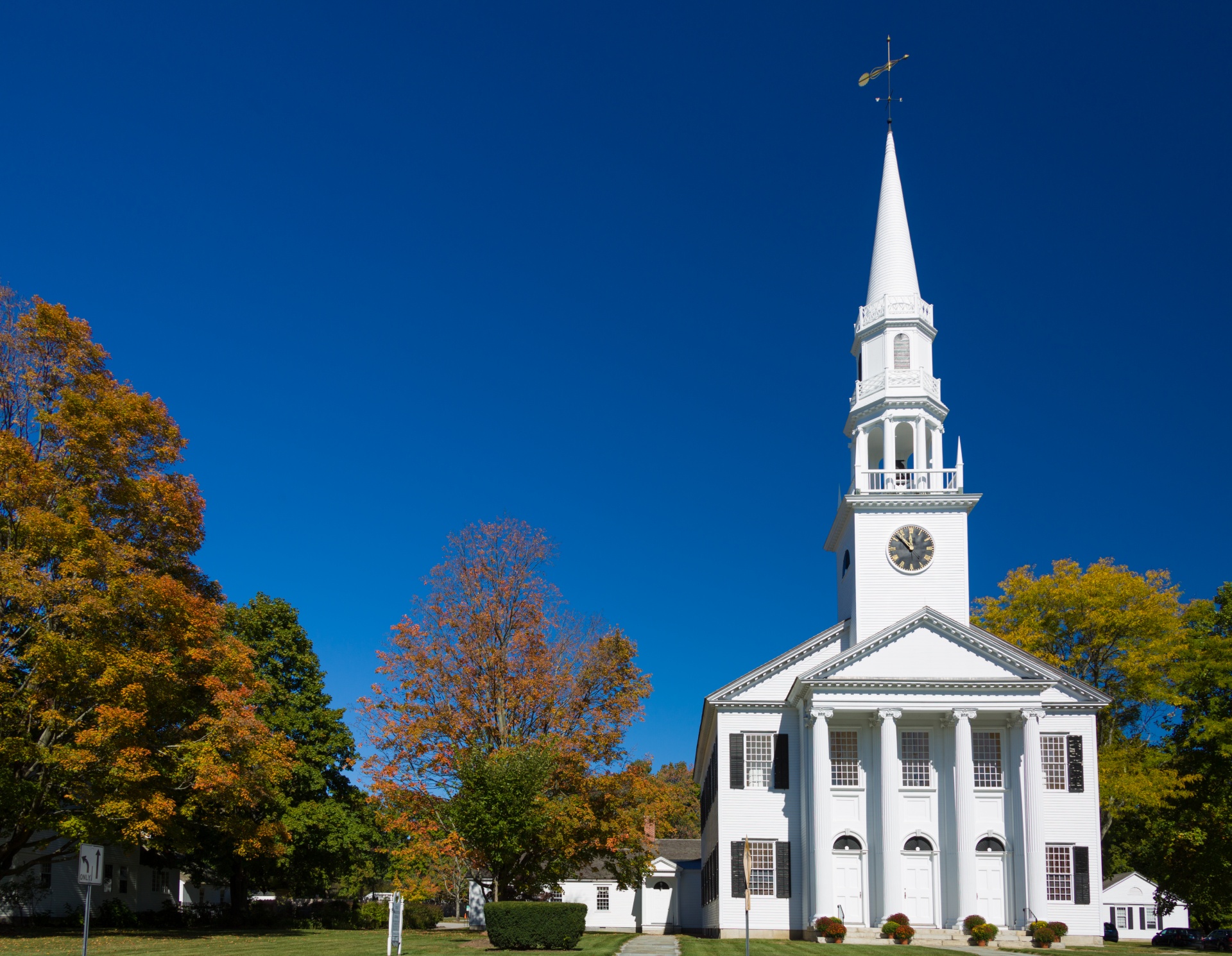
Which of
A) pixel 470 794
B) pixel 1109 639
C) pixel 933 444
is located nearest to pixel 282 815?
pixel 470 794

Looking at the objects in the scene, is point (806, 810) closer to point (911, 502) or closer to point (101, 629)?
point (911, 502)

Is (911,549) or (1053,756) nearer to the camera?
(1053,756)

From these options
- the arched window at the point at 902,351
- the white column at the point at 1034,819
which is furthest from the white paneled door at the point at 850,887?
the arched window at the point at 902,351

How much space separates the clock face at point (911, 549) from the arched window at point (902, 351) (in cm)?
682

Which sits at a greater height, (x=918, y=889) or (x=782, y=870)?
(x=782, y=870)

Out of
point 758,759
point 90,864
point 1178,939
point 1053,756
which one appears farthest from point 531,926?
point 1178,939

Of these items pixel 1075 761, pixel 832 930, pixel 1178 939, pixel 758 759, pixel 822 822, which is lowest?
pixel 1178 939

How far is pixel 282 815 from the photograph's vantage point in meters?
46.7

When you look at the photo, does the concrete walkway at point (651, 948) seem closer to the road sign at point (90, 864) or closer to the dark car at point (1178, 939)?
the road sign at point (90, 864)

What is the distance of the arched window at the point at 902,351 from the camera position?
4622 centimetres

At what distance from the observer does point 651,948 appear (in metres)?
32.9

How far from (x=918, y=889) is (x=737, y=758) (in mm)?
8059

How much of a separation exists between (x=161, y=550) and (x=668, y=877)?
35.6 m

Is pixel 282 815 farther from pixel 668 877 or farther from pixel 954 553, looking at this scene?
pixel 954 553
